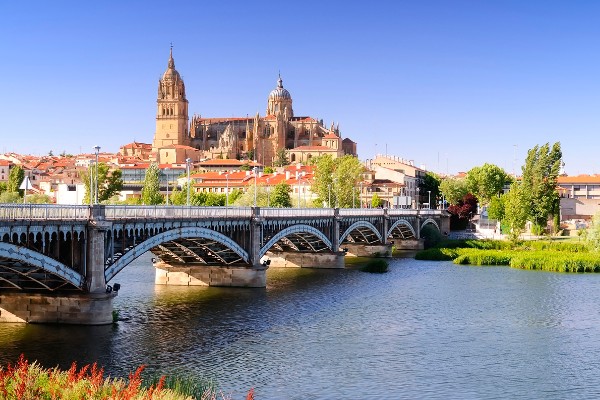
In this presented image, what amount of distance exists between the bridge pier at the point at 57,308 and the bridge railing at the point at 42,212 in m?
3.97

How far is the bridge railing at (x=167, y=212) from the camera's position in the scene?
1614 inches

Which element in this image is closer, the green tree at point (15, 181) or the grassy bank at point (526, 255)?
the grassy bank at point (526, 255)

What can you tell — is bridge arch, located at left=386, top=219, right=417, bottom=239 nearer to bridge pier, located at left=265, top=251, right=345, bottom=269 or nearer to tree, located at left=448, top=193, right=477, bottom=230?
bridge pier, located at left=265, top=251, right=345, bottom=269

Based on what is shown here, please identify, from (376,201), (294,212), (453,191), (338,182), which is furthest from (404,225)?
(453,191)

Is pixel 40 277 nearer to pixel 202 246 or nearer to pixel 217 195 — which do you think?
pixel 202 246

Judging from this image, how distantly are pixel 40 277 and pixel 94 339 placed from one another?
3985 millimetres

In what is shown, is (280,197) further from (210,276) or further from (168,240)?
(168,240)

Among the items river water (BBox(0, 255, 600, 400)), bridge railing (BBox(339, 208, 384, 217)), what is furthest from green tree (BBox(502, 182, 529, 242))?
river water (BBox(0, 255, 600, 400))

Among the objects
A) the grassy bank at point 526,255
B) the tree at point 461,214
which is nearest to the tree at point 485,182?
the tree at point 461,214

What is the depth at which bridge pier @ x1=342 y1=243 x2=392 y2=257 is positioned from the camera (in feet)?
305

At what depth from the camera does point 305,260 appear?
Answer: 7800 cm

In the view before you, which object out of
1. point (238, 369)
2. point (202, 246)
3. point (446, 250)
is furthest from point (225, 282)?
point (446, 250)

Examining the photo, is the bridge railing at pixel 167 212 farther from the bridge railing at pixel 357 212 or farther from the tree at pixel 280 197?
the tree at pixel 280 197

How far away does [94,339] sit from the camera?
36750 mm
